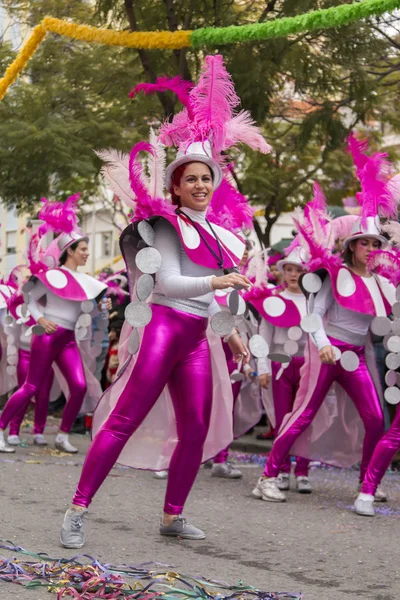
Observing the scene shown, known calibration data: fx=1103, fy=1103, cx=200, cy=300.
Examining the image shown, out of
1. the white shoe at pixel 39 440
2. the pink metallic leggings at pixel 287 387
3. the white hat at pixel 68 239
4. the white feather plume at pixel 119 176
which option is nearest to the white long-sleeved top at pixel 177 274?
the white feather plume at pixel 119 176

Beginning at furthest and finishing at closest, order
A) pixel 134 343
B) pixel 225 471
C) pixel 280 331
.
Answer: pixel 225 471
pixel 280 331
pixel 134 343

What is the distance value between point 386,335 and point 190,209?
7.14 ft

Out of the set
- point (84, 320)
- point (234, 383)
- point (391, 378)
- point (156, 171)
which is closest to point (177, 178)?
point (156, 171)

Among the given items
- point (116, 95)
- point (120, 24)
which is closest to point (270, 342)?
point (120, 24)

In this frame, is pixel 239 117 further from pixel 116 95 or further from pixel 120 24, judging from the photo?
pixel 116 95

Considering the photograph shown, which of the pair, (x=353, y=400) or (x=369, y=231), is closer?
(x=369, y=231)

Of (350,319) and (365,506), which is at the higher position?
(350,319)

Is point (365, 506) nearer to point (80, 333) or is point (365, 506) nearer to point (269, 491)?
point (269, 491)

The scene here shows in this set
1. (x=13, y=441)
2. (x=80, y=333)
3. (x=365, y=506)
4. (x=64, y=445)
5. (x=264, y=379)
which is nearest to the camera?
(x=365, y=506)

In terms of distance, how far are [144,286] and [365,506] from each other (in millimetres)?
2376

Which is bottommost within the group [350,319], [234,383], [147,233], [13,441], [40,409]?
[13,441]

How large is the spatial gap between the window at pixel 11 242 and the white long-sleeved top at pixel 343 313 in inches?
1509

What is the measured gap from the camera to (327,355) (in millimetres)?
6836

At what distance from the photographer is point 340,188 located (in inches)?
780
